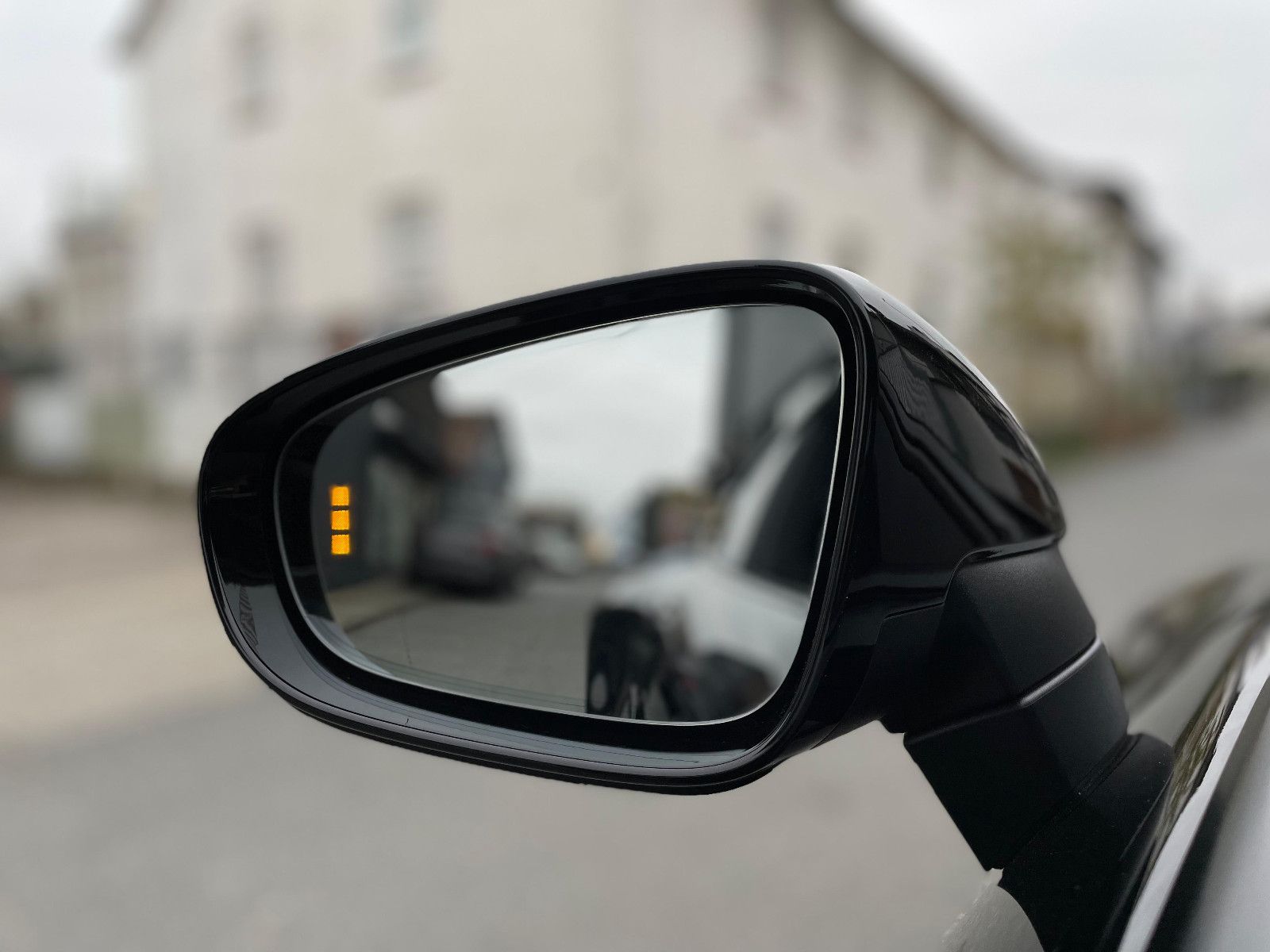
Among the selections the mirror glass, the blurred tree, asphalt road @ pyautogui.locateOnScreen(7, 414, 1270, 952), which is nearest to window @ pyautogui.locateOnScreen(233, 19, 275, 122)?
the mirror glass

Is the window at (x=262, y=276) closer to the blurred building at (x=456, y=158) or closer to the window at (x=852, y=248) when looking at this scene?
the blurred building at (x=456, y=158)

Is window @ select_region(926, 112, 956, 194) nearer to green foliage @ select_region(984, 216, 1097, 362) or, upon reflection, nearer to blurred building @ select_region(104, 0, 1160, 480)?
green foliage @ select_region(984, 216, 1097, 362)

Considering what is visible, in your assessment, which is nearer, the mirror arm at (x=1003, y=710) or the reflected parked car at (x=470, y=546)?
the mirror arm at (x=1003, y=710)

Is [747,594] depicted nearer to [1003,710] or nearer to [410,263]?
[1003,710]

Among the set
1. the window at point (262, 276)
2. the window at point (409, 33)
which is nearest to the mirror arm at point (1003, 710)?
the window at point (409, 33)

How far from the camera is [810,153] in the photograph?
14414mm

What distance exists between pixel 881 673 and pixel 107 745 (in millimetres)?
4708

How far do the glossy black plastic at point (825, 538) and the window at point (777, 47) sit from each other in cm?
1332

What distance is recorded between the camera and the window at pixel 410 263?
12078mm

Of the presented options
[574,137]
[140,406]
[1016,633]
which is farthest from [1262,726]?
[140,406]

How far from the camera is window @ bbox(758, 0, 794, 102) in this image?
13.2 meters

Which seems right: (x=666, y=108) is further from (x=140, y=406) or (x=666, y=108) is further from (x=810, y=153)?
(x=140, y=406)

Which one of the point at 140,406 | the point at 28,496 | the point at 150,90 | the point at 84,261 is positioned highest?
the point at 150,90

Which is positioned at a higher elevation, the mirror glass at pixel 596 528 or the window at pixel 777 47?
the window at pixel 777 47
